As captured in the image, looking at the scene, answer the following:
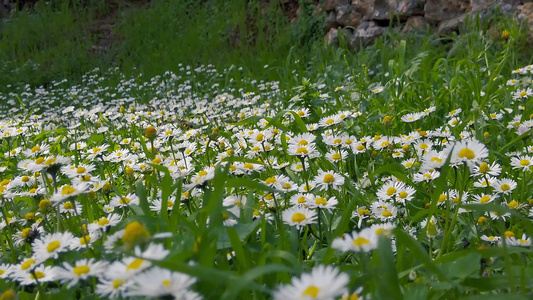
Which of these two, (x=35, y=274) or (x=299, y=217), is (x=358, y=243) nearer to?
(x=299, y=217)

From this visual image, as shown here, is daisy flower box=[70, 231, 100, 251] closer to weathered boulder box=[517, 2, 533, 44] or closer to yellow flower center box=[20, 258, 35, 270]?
yellow flower center box=[20, 258, 35, 270]

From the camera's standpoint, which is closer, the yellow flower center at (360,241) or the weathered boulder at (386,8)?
the yellow flower center at (360,241)

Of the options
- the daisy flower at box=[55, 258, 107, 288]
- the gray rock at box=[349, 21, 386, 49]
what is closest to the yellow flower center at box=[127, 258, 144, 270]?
the daisy flower at box=[55, 258, 107, 288]

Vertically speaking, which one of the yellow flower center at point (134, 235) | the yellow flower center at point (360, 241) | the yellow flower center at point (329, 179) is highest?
the yellow flower center at point (134, 235)

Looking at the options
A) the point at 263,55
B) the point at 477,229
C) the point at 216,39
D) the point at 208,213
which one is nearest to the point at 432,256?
the point at 477,229

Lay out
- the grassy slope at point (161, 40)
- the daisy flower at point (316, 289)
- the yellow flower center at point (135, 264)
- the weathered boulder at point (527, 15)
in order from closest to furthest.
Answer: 1. the daisy flower at point (316, 289)
2. the yellow flower center at point (135, 264)
3. the weathered boulder at point (527, 15)
4. the grassy slope at point (161, 40)

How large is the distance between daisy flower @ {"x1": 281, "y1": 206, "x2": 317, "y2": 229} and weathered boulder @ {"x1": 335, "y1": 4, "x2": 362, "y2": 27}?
193 inches

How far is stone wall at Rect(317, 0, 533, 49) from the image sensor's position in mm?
4617

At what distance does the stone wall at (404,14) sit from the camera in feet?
15.1

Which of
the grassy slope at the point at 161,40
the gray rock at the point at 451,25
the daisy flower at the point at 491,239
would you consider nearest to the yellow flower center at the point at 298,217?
the daisy flower at the point at 491,239

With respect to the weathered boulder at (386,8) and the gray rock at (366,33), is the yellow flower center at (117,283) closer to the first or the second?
the weathered boulder at (386,8)

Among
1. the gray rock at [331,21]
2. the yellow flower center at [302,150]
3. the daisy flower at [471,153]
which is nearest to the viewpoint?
the daisy flower at [471,153]

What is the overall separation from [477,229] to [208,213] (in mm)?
786

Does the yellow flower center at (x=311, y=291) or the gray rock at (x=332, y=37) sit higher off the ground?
the gray rock at (x=332, y=37)
